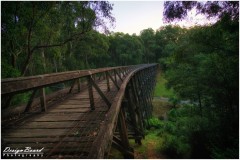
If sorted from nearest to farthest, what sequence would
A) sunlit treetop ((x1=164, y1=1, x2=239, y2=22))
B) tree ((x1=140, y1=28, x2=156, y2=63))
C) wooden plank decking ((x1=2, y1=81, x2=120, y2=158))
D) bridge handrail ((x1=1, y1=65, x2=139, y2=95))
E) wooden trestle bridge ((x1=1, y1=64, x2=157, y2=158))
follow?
bridge handrail ((x1=1, y1=65, x2=139, y2=95)) → wooden trestle bridge ((x1=1, y1=64, x2=157, y2=158)) → wooden plank decking ((x1=2, y1=81, x2=120, y2=158)) → sunlit treetop ((x1=164, y1=1, x2=239, y2=22)) → tree ((x1=140, y1=28, x2=156, y2=63))

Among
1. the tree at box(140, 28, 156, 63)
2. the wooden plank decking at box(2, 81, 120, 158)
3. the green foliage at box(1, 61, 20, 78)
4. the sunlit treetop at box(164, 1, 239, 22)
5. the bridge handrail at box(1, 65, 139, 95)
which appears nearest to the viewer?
the bridge handrail at box(1, 65, 139, 95)

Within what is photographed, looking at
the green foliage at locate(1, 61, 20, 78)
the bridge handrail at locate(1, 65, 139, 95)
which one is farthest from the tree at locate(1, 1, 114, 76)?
the bridge handrail at locate(1, 65, 139, 95)

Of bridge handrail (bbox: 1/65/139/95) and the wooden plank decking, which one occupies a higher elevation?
bridge handrail (bbox: 1/65/139/95)

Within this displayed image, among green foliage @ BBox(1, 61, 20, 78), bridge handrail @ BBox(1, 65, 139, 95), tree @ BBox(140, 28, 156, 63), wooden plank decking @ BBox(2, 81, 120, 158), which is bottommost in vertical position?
wooden plank decking @ BBox(2, 81, 120, 158)

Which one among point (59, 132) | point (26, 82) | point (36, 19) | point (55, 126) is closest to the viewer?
point (26, 82)

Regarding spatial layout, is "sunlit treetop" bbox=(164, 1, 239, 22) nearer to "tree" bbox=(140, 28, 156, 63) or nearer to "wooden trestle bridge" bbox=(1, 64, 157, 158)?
"wooden trestle bridge" bbox=(1, 64, 157, 158)

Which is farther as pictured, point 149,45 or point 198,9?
point 149,45

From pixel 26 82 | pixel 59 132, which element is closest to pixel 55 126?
pixel 59 132

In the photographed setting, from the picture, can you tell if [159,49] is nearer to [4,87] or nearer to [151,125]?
[151,125]

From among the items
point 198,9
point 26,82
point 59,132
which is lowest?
point 59,132

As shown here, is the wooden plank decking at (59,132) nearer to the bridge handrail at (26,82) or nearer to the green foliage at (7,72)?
the bridge handrail at (26,82)

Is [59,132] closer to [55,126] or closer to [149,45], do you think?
[55,126]

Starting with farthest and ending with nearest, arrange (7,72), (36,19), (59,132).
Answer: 1. (36,19)
2. (7,72)
3. (59,132)

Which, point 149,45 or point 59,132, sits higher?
point 149,45
